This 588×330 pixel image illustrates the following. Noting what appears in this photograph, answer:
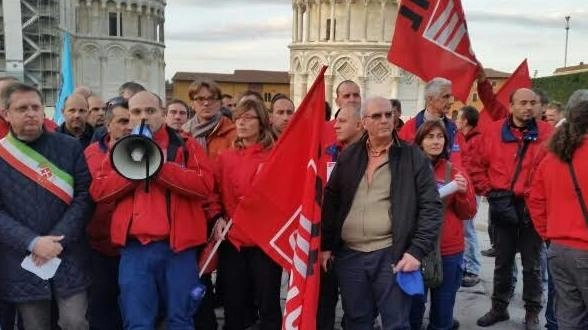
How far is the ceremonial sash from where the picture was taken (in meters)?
3.97

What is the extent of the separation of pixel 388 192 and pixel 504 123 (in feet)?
6.34

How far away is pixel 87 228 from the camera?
458cm

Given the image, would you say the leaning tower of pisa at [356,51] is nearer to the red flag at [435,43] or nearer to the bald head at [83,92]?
the red flag at [435,43]

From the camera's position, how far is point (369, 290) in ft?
13.4

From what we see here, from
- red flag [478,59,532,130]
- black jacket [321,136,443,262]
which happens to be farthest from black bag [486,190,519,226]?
red flag [478,59,532,130]

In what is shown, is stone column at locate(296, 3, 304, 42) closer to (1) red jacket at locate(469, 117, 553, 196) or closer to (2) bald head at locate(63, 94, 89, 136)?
(2) bald head at locate(63, 94, 89, 136)

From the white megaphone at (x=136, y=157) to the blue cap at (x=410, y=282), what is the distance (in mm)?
1726

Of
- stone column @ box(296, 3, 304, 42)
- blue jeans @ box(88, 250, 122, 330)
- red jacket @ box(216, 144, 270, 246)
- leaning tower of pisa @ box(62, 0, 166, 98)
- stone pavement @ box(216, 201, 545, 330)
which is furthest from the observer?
leaning tower of pisa @ box(62, 0, 166, 98)

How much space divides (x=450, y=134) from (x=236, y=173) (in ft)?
5.95

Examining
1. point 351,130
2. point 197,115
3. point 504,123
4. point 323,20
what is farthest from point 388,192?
point 323,20

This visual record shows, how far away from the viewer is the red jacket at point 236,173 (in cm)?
466

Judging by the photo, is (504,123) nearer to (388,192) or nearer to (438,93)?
(438,93)

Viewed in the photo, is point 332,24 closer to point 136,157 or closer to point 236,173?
point 236,173

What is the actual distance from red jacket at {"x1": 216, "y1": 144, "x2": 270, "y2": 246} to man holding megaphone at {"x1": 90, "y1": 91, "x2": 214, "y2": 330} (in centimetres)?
40
